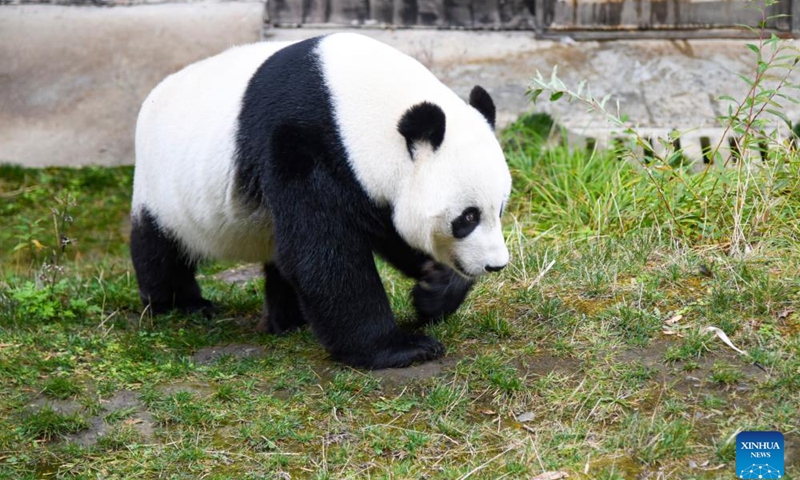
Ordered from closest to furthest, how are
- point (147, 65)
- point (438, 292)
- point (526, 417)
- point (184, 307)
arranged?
point (526, 417) < point (438, 292) < point (184, 307) < point (147, 65)

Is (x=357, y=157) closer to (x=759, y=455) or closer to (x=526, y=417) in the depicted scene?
(x=526, y=417)

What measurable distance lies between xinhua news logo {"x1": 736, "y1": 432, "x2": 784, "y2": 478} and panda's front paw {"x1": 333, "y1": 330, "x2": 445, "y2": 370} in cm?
157

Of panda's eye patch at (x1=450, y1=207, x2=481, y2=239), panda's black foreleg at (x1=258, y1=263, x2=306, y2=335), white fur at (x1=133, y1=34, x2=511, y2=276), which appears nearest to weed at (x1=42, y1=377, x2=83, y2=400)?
white fur at (x1=133, y1=34, x2=511, y2=276)

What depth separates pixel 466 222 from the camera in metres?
4.46

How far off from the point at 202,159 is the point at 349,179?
1.00 m

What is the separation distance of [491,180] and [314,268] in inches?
38.0

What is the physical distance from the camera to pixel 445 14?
377 inches

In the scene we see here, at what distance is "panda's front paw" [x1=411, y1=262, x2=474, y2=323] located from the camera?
5020mm

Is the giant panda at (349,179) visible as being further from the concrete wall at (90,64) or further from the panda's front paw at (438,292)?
the concrete wall at (90,64)

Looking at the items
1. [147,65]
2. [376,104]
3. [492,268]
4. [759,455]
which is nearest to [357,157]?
[376,104]

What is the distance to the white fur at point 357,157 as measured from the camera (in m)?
4.44

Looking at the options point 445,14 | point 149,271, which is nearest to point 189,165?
point 149,271

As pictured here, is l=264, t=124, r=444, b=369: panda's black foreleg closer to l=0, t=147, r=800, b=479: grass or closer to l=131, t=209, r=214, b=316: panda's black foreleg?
l=0, t=147, r=800, b=479: grass

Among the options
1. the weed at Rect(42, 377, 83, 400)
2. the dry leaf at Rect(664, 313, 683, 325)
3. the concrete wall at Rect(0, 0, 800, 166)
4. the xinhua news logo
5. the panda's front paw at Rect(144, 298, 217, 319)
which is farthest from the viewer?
the concrete wall at Rect(0, 0, 800, 166)
